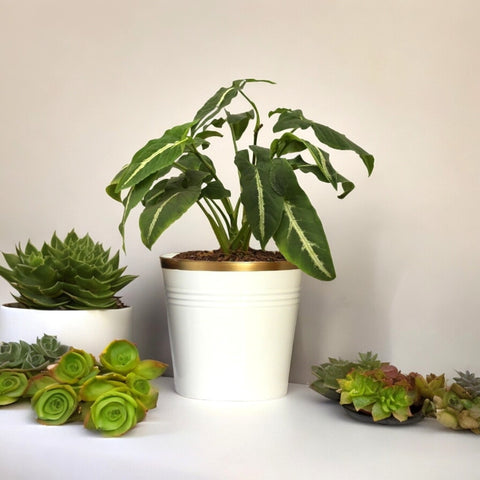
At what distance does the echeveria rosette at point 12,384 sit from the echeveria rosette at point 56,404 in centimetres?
8

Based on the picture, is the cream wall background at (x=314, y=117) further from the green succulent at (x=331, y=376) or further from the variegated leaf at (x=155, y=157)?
the variegated leaf at (x=155, y=157)

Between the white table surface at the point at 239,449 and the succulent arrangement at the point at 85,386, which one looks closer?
the white table surface at the point at 239,449

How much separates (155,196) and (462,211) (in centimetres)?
49

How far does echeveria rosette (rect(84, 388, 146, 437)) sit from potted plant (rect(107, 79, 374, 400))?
19cm

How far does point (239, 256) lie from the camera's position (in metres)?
1.08

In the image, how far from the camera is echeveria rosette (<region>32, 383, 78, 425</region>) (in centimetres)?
94

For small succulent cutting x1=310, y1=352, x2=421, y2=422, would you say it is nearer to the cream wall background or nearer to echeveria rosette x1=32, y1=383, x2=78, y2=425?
the cream wall background

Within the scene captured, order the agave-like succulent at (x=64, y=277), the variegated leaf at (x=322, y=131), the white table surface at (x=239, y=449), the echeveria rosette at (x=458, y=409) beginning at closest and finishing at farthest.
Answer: the white table surface at (x=239, y=449), the echeveria rosette at (x=458, y=409), the variegated leaf at (x=322, y=131), the agave-like succulent at (x=64, y=277)

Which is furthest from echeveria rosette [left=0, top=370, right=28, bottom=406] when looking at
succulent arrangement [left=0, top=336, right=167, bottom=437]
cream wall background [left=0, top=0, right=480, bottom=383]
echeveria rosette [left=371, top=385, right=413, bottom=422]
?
echeveria rosette [left=371, top=385, right=413, bottom=422]

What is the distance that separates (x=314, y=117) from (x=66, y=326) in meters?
0.57

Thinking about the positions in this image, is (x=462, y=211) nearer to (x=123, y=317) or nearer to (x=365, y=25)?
(x=365, y=25)

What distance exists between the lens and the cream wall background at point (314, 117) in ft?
3.68

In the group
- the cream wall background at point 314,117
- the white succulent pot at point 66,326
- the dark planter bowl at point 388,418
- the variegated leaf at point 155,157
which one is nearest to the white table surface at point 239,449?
the dark planter bowl at point 388,418

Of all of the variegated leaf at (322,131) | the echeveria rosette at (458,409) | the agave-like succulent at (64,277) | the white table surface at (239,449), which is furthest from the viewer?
the agave-like succulent at (64,277)
